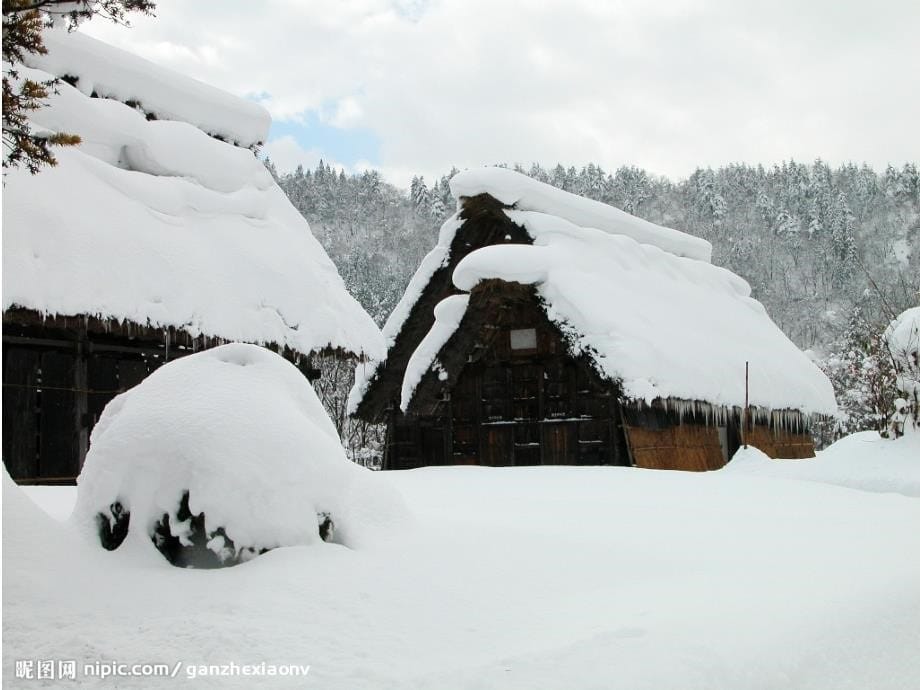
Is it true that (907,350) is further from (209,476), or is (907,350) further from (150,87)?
(150,87)

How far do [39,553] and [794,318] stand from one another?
75.3m

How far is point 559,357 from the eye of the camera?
15.6m

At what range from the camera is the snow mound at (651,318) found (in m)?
14.1

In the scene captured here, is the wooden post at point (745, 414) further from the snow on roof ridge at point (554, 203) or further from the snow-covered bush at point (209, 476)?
the snow-covered bush at point (209, 476)

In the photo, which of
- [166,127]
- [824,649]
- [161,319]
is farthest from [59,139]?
[166,127]

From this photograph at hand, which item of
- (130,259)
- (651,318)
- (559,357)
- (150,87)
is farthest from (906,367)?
(150,87)

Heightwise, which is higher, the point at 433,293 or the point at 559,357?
the point at 433,293

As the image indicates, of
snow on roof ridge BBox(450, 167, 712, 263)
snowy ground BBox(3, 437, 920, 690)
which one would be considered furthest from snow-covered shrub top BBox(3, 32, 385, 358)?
snowy ground BBox(3, 437, 920, 690)

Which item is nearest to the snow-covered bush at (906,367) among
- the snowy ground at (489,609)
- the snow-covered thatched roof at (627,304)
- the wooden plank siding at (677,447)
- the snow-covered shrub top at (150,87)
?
the snow-covered thatched roof at (627,304)

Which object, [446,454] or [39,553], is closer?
[39,553]

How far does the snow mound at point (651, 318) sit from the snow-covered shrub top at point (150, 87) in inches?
193

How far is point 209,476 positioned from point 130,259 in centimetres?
702

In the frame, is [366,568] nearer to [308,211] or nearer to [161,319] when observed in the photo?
[161,319]

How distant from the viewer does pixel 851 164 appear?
3659 inches
